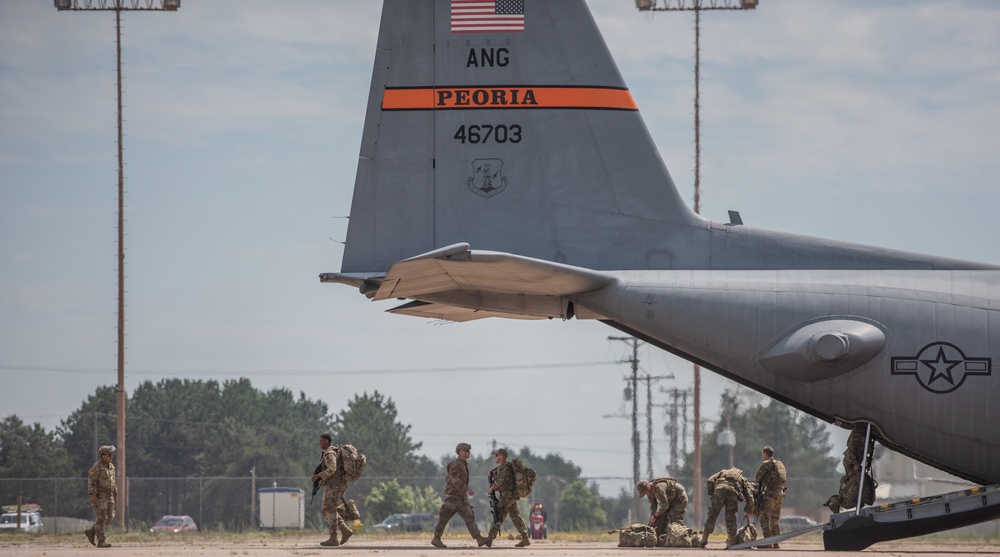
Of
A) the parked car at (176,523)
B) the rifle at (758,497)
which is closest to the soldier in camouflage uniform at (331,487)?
the rifle at (758,497)

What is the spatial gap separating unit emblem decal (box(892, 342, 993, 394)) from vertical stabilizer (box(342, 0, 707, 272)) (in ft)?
12.8

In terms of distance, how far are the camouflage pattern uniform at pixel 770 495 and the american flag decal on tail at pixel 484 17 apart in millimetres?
8188

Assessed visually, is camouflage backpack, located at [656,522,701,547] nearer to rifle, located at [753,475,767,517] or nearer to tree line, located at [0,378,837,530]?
rifle, located at [753,475,767,517]

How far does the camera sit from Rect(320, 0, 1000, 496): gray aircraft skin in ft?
56.3

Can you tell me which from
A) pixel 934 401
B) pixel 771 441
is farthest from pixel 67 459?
pixel 934 401

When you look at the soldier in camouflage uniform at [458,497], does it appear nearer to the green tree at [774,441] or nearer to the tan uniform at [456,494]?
the tan uniform at [456,494]

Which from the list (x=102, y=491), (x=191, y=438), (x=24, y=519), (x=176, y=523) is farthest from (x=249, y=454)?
(x=102, y=491)

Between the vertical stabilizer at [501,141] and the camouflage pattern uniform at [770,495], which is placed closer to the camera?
the vertical stabilizer at [501,141]

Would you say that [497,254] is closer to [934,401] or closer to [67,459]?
[934,401]

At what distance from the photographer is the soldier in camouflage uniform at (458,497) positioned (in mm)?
19672

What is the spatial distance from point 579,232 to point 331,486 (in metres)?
5.73

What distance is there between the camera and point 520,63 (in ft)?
61.5

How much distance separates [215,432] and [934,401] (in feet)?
253

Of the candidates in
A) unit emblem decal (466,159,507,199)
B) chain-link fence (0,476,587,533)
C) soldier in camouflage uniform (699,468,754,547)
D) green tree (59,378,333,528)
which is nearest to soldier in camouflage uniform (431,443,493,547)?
soldier in camouflage uniform (699,468,754,547)
